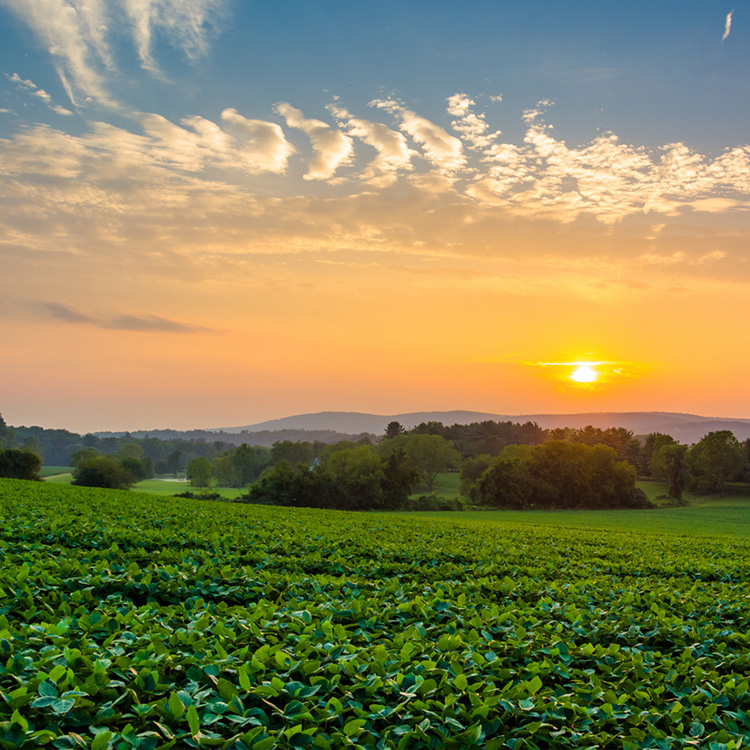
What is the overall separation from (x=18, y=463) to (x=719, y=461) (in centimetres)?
8970

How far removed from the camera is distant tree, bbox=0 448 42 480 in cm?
5728

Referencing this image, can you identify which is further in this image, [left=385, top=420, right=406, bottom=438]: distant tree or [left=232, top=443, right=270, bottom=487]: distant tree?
[left=385, top=420, right=406, bottom=438]: distant tree

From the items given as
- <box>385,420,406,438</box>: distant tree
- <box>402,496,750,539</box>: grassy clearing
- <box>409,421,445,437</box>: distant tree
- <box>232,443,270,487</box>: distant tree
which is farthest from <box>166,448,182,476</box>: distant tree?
→ <box>402,496,750,539</box>: grassy clearing

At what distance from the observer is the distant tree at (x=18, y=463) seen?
57281 mm

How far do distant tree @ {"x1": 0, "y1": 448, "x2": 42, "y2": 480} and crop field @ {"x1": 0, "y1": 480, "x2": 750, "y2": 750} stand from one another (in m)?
59.3

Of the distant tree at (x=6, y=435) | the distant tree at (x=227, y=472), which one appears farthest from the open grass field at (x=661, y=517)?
the distant tree at (x=6, y=435)

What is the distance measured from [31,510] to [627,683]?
14.1 metres

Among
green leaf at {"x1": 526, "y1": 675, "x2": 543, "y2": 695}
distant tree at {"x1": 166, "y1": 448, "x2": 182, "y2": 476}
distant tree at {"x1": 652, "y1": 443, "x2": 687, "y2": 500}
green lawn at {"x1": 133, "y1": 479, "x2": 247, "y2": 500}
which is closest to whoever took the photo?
green leaf at {"x1": 526, "y1": 675, "x2": 543, "y2": 695}

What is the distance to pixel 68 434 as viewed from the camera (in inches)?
6639

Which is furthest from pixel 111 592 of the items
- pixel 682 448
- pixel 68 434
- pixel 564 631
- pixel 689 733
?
pixel 68 434

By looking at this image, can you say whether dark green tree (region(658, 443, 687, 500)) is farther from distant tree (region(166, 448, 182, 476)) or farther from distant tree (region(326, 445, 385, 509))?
distant tree (region(166, 448, 182, 476))

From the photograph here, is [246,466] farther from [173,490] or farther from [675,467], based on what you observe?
[675,467]

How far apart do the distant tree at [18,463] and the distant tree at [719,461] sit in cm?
8696

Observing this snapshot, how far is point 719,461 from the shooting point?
76.4 metres
